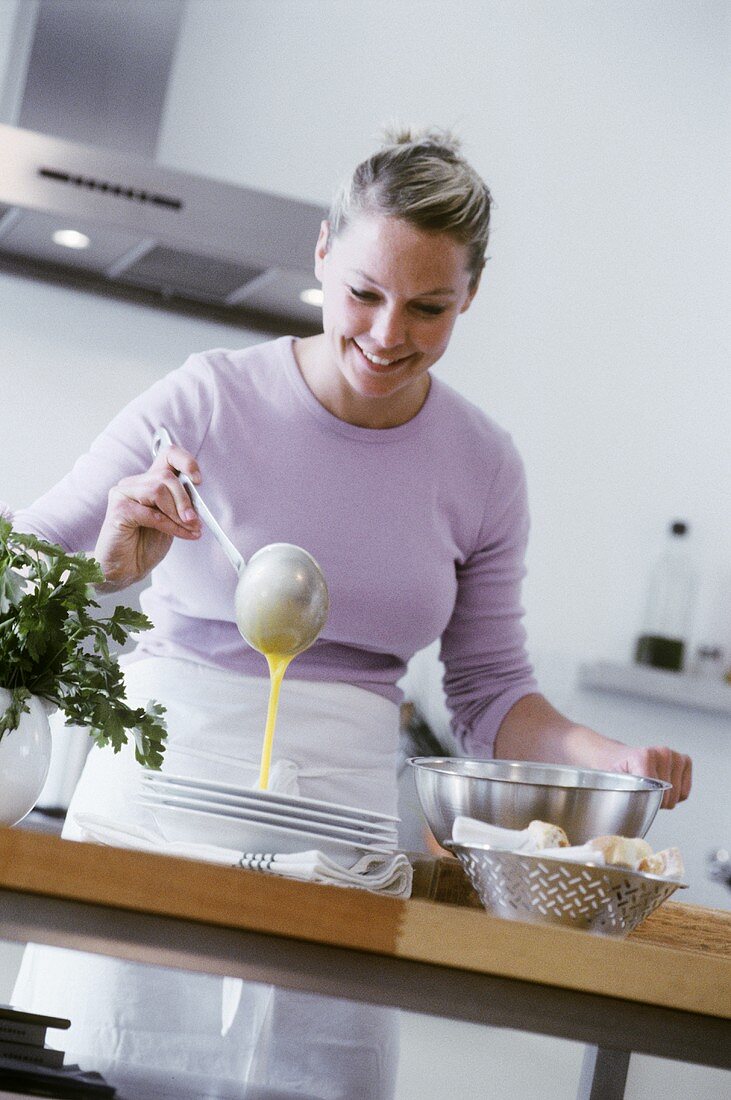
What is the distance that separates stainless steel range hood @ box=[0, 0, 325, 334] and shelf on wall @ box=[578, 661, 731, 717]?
1.09 m

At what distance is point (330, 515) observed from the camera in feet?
4.78

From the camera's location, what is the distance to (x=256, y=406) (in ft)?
4.89

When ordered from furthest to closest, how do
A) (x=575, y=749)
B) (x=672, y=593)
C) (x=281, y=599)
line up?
(x=672, y=593)
(x=575, y=749)
(x=281, y=599)

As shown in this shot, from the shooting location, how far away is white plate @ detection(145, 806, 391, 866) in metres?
0.80

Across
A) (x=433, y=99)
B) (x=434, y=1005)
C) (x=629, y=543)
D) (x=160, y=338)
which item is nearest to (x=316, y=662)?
(x=434, y=1005)

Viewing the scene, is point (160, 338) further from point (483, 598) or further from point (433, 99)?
point (483, 598)

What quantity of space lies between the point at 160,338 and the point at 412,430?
160cm

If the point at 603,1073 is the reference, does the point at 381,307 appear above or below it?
above

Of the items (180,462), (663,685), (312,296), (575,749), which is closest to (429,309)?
(180,462)

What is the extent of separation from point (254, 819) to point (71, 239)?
1.98m

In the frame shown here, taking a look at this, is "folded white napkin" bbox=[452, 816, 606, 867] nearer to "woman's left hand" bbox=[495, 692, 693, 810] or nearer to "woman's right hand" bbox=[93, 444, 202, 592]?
"woman's left hand" bbox=[495, 692, 693, 810]

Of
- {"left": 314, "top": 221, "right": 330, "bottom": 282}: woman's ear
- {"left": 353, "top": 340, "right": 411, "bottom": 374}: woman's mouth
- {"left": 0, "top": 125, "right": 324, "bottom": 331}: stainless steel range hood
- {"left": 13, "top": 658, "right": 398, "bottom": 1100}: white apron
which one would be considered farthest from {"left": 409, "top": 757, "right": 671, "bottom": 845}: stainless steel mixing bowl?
{"left": 0, "top": 125, "right": 324, "bottom": 331}: stainless steel range hood

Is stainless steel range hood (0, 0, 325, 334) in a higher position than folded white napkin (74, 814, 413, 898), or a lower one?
higher

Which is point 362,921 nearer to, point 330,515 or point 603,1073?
point 603,1073
